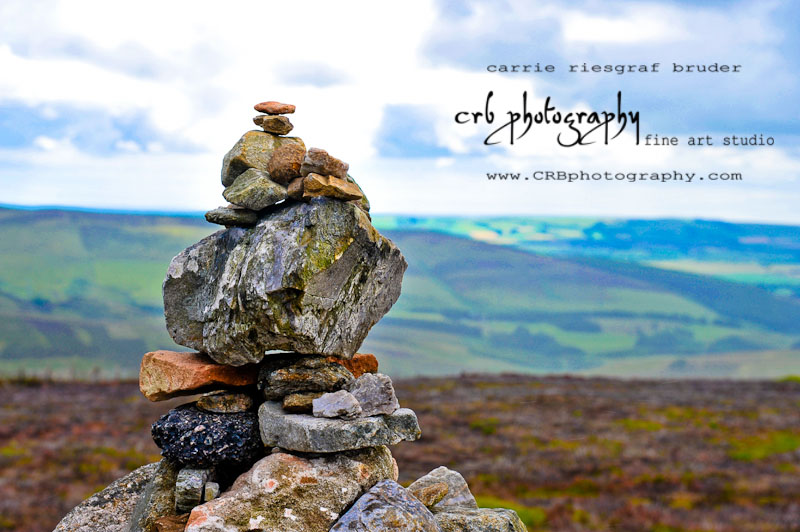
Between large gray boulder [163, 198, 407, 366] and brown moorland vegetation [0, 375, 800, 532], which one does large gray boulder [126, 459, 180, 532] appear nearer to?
large gray boulder [163, 198, 407, 366]

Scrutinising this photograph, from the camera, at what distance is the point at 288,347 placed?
347 inches

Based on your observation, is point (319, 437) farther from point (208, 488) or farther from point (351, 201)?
point (351, 201)

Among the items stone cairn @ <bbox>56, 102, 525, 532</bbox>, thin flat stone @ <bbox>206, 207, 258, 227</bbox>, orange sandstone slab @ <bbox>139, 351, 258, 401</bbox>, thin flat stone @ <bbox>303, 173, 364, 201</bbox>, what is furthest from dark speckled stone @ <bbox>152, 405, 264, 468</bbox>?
thin flat stone @ <bbox>303, 173, 364, 201</bbox>

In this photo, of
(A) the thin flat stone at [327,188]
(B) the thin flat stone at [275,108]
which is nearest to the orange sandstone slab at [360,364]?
(A) the thin flat stone at [327,188]

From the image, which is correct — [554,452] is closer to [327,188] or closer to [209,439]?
[209,439]

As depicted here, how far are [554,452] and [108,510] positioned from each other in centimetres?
3128

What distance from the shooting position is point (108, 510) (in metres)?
10.4

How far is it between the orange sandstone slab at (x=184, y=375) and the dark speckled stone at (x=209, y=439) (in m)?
0.40

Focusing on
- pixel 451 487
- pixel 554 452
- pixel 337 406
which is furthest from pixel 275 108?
pixel 554 452

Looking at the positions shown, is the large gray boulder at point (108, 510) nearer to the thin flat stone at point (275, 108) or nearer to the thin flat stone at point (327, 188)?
the thin flat stone at point (327, 188)

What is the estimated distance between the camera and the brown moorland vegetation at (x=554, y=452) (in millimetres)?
27125

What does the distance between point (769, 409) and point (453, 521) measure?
51.9 meters

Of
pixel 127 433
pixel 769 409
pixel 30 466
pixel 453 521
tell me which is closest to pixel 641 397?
pixel 769 409

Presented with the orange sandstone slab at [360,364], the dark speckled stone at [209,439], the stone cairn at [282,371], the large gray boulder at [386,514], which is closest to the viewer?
the large gray boulder at [386,514]
